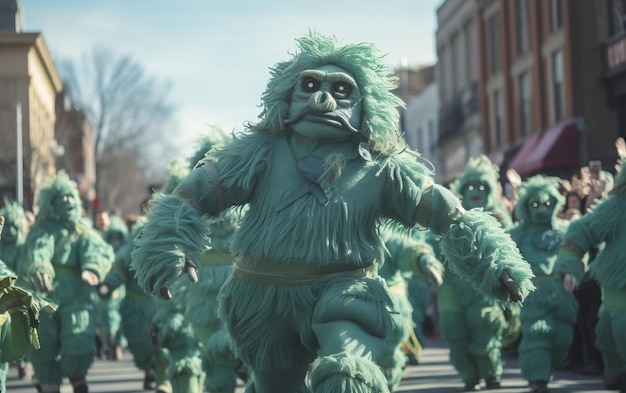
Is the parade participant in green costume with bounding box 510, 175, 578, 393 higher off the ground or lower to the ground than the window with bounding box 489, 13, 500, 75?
lower

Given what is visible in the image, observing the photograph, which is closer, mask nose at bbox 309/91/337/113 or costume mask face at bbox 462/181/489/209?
mask nose at bbox 309/91/337/113

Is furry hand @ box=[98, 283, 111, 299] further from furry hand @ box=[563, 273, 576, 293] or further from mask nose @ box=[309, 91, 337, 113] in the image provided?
mask nose @ box=[309, 91, 337, 113]

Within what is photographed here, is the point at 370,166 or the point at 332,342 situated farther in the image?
the point at 370,166

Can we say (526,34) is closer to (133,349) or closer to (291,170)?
(133,349)

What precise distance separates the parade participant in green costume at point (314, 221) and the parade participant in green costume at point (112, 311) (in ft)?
27.2

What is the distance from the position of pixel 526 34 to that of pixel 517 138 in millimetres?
3075

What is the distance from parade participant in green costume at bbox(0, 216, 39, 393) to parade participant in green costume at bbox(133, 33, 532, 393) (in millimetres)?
1570

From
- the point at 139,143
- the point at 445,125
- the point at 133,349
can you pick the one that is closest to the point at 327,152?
the point at 133,349

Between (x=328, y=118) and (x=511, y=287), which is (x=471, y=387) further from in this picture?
(x=328, y=118)

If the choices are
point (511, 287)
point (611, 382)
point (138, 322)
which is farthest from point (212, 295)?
point (511, 287)

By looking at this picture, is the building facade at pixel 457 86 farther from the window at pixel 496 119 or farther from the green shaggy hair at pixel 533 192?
the green shaggy hair at pixel 533 192

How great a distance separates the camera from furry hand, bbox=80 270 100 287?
1213 centimetres

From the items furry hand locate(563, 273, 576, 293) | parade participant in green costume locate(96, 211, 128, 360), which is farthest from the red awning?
furry hand locate(563, 273, 576, 293)

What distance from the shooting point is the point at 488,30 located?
4234 centimetres
